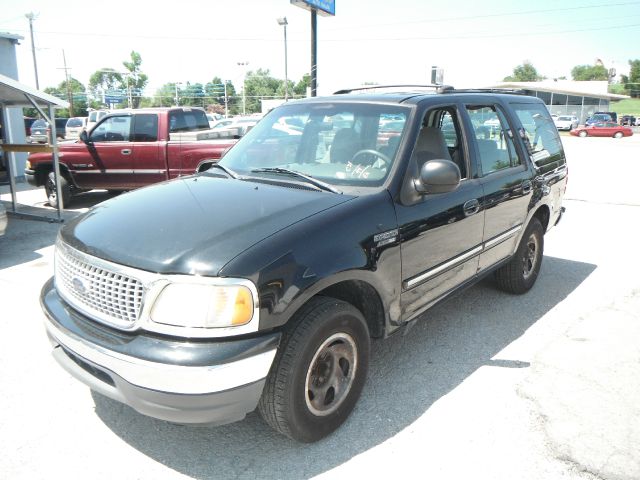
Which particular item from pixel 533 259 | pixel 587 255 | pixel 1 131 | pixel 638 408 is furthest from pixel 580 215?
pixel 1 131

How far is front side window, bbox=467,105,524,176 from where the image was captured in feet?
13.6

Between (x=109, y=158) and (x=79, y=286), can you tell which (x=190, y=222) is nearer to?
(x=79, y=286)

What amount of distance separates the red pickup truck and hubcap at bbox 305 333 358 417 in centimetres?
675

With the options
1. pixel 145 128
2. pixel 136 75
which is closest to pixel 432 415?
pixel 145 128

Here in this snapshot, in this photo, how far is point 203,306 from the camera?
7.61 ft

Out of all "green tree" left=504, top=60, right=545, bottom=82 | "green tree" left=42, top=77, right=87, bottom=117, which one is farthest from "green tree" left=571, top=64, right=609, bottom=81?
"green tree" left=42, top=77, right=87, bottom=117

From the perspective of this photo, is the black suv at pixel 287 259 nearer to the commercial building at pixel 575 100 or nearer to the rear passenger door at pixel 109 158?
the rear passenger door at pixel 109 158

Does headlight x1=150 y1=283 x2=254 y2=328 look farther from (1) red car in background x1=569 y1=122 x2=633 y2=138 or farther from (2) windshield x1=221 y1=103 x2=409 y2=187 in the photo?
(1) red car in background x1=569 y1=122 x2=633 y2=138

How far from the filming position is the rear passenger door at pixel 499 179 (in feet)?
13.4

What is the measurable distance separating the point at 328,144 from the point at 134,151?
267 inches

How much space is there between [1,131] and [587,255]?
13.0 m

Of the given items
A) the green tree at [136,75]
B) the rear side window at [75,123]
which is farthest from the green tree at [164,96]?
the rear side window at [75,123]

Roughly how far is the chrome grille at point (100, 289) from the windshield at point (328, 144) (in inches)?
51.8

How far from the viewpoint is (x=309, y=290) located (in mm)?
2531
